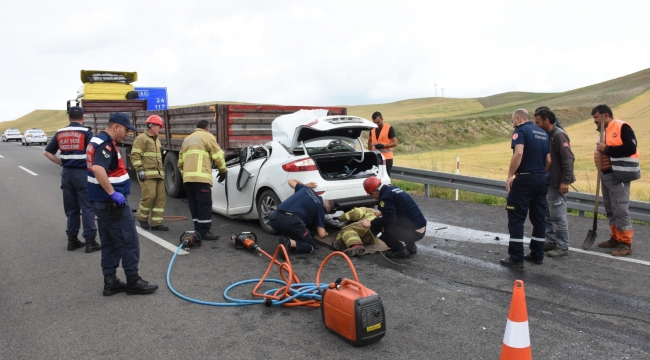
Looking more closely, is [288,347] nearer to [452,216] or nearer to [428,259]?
[428,259]

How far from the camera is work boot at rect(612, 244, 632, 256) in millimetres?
6055

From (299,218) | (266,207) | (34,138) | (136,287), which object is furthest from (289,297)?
(34,138)

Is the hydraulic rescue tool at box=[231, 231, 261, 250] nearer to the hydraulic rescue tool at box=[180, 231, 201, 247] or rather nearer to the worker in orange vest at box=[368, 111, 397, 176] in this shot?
the hydraulic rescue tool at box=[180, 231, 201, 247]

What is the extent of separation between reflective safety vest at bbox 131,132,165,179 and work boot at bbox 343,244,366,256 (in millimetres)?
3522

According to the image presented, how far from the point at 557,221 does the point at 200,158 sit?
482cm

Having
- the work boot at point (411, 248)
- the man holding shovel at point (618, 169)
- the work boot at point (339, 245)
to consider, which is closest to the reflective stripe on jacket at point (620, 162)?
the man holding shovel at point (618, 169)

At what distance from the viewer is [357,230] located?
248 inches

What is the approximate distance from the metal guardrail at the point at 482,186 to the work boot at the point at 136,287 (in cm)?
660

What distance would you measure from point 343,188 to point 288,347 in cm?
331

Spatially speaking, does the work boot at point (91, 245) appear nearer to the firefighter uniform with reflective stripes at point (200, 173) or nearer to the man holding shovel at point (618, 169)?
the firefighter uniform with reflective stripes at point (200, 173)

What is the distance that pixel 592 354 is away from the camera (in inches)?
140

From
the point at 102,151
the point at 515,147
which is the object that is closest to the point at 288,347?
the point at 102,151

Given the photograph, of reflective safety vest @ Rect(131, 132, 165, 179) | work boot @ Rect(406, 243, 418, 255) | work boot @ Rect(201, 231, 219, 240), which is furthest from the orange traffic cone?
reflective safety vest @ Rect(131, 132, 165, 179)

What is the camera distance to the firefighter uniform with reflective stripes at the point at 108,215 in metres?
4.73
